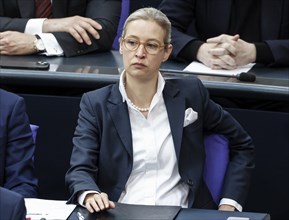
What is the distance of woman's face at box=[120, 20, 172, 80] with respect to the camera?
2715 mm

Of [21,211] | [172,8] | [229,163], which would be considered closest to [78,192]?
[229,163]

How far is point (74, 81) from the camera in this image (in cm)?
329

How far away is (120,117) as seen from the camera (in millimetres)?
2754

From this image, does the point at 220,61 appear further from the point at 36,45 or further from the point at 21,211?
the point at 21,211

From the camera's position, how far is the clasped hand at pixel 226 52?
3.38 metres

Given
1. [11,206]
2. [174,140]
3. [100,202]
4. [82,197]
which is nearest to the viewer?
[11,206]

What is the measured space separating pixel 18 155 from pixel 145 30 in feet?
1.89

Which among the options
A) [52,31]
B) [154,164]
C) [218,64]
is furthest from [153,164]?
[52,31]

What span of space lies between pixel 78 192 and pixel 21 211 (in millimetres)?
851

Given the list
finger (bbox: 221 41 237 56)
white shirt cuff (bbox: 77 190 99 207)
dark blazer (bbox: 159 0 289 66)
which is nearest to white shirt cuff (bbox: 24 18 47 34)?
dark blazer (bbox: 159 0 289 66)

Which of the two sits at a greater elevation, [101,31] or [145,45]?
[145,45]

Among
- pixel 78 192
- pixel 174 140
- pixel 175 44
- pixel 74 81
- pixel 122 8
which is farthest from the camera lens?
pixel 122 8

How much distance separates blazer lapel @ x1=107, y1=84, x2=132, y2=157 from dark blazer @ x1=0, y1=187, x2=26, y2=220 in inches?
42.1

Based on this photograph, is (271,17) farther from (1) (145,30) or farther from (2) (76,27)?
(1) (145,30)
